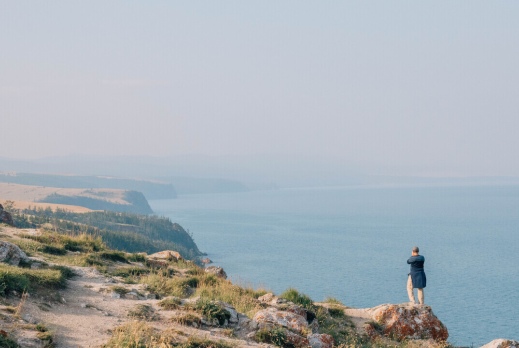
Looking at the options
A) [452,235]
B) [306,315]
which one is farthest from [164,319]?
[452,235]

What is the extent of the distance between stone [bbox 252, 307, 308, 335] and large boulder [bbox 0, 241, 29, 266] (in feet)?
29.5

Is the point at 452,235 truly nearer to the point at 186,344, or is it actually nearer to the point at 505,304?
the point at 505,304

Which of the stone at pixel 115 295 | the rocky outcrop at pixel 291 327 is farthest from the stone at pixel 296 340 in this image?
the stone at pixel 115 295

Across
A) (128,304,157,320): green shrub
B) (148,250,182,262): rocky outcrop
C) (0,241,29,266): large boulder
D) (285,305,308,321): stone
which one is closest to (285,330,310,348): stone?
(285,305,308,321): stone

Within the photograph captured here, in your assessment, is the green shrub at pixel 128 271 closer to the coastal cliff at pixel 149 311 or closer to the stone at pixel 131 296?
the coastal cliff at pixel 149 311

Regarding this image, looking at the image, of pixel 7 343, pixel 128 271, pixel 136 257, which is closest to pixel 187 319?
pixel 7 343

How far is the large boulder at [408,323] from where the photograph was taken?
19.4 meters

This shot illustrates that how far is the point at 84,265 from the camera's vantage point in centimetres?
2030

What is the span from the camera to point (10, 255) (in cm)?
1742

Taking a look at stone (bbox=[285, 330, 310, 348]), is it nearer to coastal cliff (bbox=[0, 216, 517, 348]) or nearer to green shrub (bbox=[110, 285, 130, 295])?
coastal cliff (bbox=[0, 216, 517, 348])

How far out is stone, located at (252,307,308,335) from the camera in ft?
48.4

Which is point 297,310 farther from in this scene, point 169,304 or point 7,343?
point 7,343

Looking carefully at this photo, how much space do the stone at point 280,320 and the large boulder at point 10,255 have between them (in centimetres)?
899

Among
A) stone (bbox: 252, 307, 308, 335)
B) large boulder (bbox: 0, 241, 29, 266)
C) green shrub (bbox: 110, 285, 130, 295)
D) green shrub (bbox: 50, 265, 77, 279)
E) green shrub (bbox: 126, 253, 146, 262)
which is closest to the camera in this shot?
stone (bbox: 252, 307, 308, 335)
